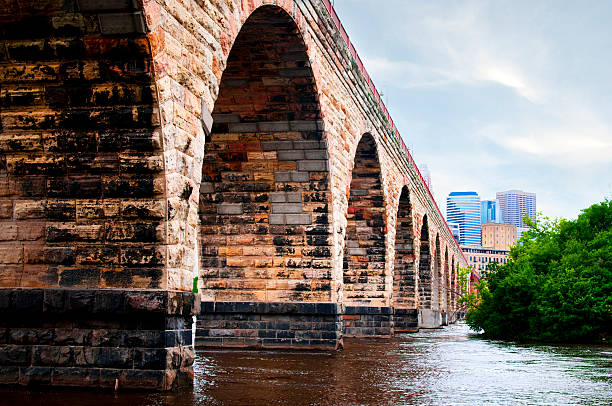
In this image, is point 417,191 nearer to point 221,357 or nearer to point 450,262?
point 221,357

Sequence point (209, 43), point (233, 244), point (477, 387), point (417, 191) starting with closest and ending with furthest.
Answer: point (209, 43) → point (477, 387) → point (233, 244) → point (417, 191)

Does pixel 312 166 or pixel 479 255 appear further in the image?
pixel 479 255

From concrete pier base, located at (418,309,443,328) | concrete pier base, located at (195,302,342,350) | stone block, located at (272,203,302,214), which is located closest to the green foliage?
concrete pier base, located at (195,302,342,350)

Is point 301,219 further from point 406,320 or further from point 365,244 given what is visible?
point 406,320

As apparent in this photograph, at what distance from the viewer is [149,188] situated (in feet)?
24.4

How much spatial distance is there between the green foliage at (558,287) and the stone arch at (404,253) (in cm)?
393

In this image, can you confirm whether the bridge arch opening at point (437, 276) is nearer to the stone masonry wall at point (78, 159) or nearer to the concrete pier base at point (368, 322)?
the concrete pier base at point (368, 322)

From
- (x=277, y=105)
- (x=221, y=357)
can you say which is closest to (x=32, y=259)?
(x=221, y=357)

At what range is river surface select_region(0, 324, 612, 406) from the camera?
7.12m

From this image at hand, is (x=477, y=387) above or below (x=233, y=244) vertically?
below

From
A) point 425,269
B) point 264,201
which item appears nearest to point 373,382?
point 264,201

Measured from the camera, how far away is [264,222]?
48.6ft

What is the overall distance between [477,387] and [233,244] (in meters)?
7.14

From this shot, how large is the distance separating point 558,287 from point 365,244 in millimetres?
5932
